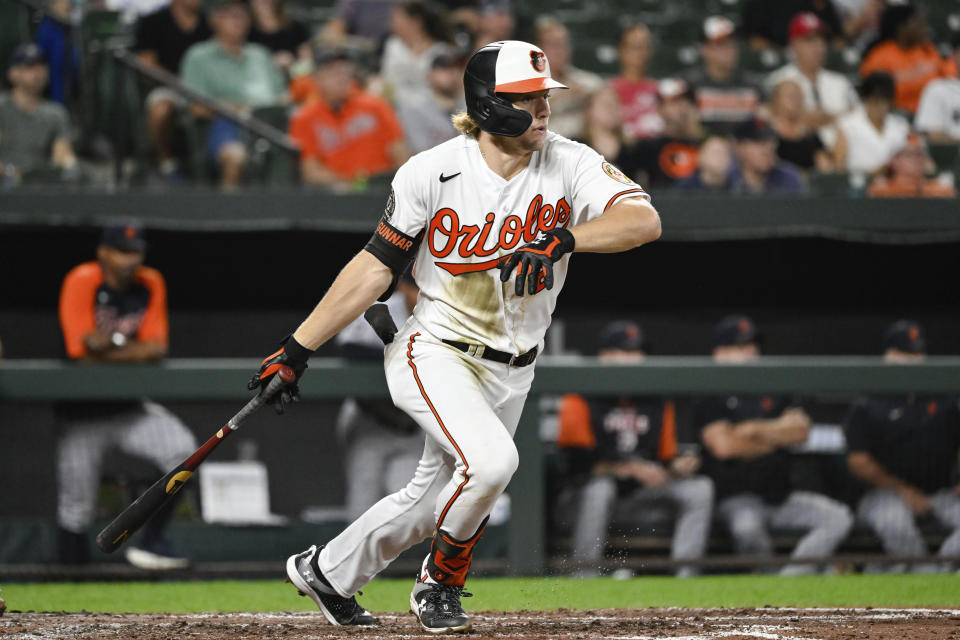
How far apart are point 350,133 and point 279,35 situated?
122cm

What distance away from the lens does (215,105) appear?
22.8 ft

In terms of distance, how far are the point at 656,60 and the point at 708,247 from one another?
162cm

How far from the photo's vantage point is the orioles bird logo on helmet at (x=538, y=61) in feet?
11.4

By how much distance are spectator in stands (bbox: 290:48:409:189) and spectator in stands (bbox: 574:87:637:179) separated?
1.11 metres

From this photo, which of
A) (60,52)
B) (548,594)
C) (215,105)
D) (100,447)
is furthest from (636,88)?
(100,447)

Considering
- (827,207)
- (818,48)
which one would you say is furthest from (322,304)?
(818,48)

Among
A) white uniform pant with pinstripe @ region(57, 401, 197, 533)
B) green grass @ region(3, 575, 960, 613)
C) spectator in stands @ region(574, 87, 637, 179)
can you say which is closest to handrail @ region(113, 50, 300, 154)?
spectator in stands @ region(574, 87, 637, 179)

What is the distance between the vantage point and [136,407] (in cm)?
565

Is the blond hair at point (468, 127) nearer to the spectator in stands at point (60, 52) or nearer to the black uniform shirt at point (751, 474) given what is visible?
the black uniform shirt at point (751, 474)

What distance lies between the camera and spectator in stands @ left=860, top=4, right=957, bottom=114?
8352mm

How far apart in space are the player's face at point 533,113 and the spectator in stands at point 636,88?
13.2 ft

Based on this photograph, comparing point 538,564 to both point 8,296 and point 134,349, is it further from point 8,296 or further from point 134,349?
point 8,296

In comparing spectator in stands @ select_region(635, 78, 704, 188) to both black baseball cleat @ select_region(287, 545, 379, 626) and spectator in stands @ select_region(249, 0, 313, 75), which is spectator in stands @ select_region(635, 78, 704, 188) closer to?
spectator in stands @ select_region(249, 0, 313, 75)

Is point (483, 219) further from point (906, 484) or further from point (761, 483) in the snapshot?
point (906, 484)
